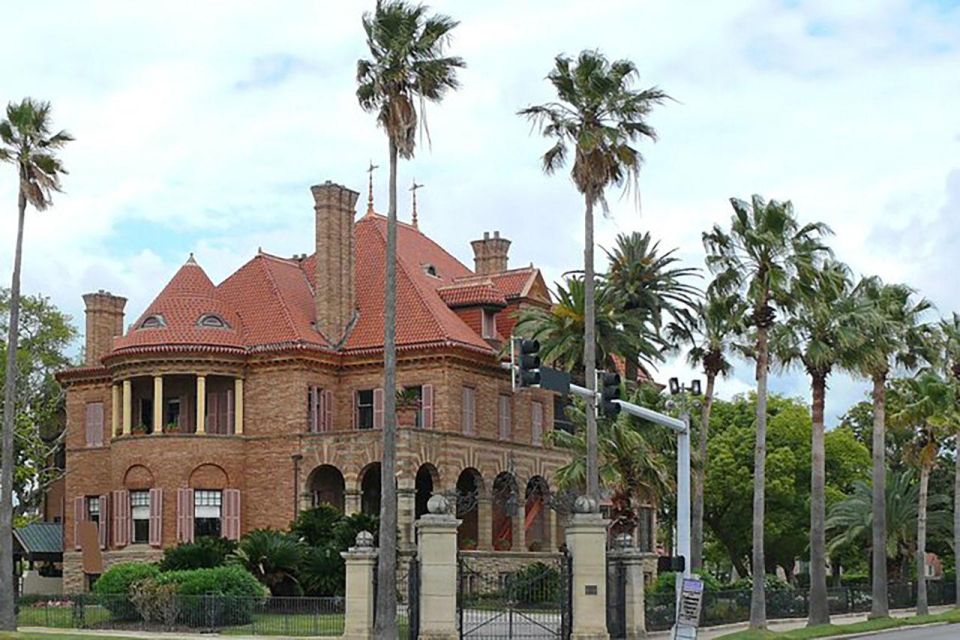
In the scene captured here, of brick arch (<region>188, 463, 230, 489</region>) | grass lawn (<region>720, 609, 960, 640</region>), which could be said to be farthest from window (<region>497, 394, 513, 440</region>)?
grass lawn (<region>720, 609, 960, 640</region>)

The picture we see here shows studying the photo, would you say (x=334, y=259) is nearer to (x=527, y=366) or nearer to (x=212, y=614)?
(x=212, y=614)

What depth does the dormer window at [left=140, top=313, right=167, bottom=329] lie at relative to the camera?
2223 inches

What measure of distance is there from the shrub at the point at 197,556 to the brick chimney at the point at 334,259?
43.3 ft

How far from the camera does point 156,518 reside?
180ft

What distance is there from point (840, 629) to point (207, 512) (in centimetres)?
2351

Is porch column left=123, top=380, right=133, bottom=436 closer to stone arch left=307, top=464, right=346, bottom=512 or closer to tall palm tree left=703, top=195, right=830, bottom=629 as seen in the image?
stone arch left=307, top=464, right=346, bottom=512

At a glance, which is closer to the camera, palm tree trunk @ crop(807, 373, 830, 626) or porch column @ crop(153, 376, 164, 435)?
palm tree trunk @ crop(807, 373, 830, 626)

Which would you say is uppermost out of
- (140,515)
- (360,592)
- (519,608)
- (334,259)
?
(334,259)

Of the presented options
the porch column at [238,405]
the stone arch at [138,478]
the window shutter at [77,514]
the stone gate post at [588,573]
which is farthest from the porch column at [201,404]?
the stone gate post at [588,573]

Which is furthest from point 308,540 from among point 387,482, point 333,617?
point 387,482

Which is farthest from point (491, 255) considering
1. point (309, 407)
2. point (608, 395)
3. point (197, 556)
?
point (608, 395)

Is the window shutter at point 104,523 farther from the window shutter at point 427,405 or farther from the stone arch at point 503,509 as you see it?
the stone arch at point 503,509

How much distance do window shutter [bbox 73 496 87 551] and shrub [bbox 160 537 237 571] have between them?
46.3 ft

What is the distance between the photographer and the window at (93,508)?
5988 cm
